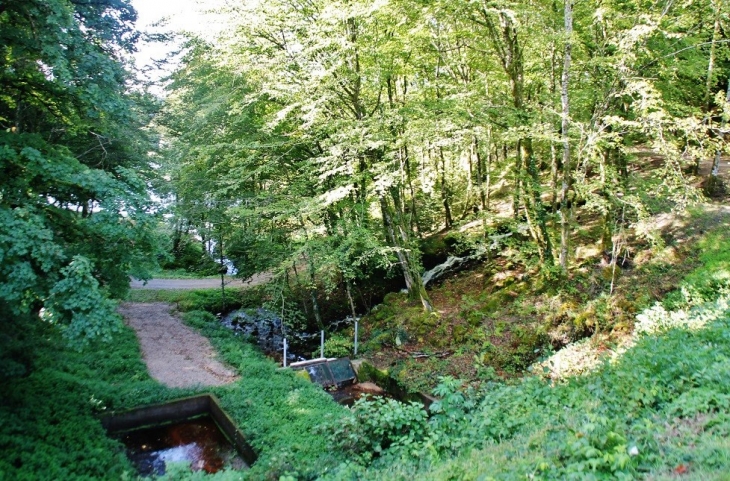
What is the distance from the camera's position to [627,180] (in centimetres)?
1008

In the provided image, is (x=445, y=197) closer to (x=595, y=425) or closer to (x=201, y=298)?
(x=201, y=298)

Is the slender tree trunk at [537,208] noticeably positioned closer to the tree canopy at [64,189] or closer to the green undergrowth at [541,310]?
the green undergrowth at [541,310]

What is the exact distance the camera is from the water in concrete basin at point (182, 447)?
707cm

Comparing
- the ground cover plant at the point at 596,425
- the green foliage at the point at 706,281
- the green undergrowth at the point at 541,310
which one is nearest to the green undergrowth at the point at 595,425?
the ground cover plant at the point at 596,425

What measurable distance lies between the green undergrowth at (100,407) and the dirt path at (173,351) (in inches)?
15.8

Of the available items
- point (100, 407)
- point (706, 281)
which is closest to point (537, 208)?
point (706, 281)

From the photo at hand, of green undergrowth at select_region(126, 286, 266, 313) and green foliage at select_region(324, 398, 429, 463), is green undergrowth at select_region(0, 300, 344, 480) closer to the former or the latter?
green foliage at select_region(324, 398, 429, 463)

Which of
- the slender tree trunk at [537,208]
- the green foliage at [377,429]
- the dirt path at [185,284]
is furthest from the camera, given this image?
the dirt path at [185,284]

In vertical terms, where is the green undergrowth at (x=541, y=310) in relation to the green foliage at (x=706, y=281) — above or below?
below

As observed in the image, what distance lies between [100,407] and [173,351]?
371cm

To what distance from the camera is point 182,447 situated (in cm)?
768

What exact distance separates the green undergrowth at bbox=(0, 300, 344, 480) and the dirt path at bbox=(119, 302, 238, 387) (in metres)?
0.40

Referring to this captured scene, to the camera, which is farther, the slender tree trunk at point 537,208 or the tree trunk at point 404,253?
the tree trunk at point 404,253

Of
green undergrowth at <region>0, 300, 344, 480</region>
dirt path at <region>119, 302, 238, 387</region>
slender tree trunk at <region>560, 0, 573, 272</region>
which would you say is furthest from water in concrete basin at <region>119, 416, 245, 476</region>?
slender tree trunk at <region>560, 0, 573, 272</region>
